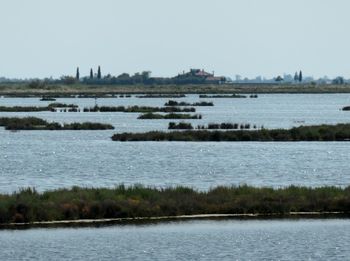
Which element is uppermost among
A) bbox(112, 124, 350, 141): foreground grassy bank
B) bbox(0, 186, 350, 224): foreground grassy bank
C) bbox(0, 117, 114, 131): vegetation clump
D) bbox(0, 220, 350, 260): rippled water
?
bbox(0, 186, 350, 224): foreground grassy bank

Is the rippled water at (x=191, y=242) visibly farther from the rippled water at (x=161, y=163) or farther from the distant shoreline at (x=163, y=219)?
the rippled water at (x=161, y=163)

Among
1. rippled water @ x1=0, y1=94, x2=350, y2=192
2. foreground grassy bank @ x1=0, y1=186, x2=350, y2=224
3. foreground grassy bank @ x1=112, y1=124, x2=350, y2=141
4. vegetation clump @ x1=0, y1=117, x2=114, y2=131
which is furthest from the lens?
vegetation clump @ x1=0, y1=117, x2=114, y2=131

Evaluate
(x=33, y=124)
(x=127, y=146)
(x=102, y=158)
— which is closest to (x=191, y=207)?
(x=102, y=158)

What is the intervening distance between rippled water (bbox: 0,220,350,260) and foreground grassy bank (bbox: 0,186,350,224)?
1.35 metres

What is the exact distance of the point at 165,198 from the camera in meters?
40.9

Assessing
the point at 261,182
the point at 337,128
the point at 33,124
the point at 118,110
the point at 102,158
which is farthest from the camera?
the point at 118,110

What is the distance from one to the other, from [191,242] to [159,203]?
5206 mm

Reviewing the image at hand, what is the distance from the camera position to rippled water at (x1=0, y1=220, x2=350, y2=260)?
3262cm

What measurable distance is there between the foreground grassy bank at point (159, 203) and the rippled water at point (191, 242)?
4.42 feet

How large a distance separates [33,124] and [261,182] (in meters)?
53.5

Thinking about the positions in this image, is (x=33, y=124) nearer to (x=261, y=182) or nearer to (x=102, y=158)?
(x=102, y=158)

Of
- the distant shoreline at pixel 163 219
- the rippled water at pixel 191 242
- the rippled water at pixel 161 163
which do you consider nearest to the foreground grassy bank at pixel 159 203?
the distant shoreline at pixel 163 219

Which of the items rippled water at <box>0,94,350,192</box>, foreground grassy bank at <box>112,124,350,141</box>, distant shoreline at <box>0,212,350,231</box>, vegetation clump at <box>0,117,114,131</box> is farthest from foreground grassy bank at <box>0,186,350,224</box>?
vegetation clump at <box>0,117,114,131</box>

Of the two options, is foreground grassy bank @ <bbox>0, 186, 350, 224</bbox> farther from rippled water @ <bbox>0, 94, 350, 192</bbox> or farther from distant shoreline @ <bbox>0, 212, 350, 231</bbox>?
rippled water @ <bbox>0, 94, 350, 192</bbox>
